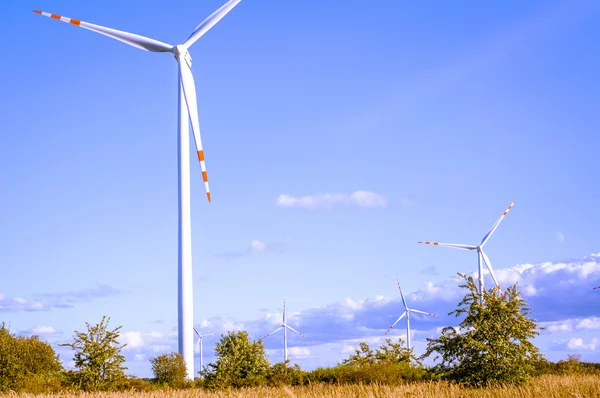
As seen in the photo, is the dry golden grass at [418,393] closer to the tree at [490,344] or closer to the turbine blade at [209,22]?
the tree at [490,344]

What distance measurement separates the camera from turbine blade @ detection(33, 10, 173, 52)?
56.8 meters

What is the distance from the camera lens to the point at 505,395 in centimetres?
1884

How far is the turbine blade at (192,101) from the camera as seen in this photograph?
49438 millimetres

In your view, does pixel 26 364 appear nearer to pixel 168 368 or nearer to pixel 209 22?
pixel 168 368

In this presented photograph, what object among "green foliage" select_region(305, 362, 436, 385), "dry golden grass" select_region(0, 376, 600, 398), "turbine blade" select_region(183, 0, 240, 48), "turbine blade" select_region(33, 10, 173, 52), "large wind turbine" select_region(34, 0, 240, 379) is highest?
"turbine blade" select_region(183, 0, 240, 48)

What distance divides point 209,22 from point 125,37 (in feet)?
23.3

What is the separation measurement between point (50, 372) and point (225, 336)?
2484cm

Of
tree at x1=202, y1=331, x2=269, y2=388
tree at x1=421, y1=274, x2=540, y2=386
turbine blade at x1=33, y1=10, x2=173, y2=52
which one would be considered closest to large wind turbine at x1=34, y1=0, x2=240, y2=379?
turbine blade at x1=33, y1=10, x2=173, y2=52

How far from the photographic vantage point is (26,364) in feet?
207

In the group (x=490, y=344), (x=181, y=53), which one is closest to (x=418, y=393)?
(x=490, y=344)

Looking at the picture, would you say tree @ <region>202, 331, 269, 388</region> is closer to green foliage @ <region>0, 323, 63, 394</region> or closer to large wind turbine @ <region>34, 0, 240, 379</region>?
large wind turbine @ <region>34, 0, 240, 379</region>

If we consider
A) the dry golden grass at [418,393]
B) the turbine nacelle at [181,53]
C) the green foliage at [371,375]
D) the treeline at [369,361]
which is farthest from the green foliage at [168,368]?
the dry golden grass at [418,393]

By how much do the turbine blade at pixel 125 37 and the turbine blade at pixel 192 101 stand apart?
2606 millimetres

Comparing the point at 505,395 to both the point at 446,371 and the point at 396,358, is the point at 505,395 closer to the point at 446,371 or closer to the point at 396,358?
the point at 446,371
